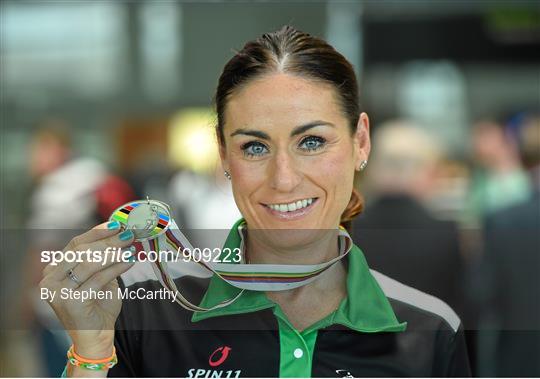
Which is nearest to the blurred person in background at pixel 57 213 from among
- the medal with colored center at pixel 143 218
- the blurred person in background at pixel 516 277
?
the medal with colored center at pixel 143 218

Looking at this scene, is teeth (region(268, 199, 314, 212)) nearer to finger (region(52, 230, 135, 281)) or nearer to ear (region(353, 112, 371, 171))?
ear (region(353, 112, 371, 171))

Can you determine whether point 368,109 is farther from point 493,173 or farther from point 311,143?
point 493,173

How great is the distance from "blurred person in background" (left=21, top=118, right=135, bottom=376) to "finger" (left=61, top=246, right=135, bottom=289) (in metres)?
0.08

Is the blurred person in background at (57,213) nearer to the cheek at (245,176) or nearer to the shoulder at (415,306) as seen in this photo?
the cheek at (245,176)

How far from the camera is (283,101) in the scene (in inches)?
47.7

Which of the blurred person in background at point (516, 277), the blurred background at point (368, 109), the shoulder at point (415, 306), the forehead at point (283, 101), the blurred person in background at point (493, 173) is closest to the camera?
the forehead at point (283, 101)

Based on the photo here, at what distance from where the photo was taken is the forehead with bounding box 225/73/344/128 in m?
1.21

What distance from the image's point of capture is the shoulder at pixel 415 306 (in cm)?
132

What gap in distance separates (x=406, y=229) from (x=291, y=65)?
646mm

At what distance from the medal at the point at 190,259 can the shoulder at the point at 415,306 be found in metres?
0.09

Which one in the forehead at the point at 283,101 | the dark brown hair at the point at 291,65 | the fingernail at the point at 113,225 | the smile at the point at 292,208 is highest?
the dark brown hair at the point at 291,65

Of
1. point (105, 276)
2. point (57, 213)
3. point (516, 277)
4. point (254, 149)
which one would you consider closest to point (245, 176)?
point (254, 149)

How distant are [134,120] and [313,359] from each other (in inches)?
170

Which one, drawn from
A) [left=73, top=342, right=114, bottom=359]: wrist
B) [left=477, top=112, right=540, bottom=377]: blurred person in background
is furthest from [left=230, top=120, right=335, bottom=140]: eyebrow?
[left=477, top=112, right=540, bottom=377]: blurred person in background
